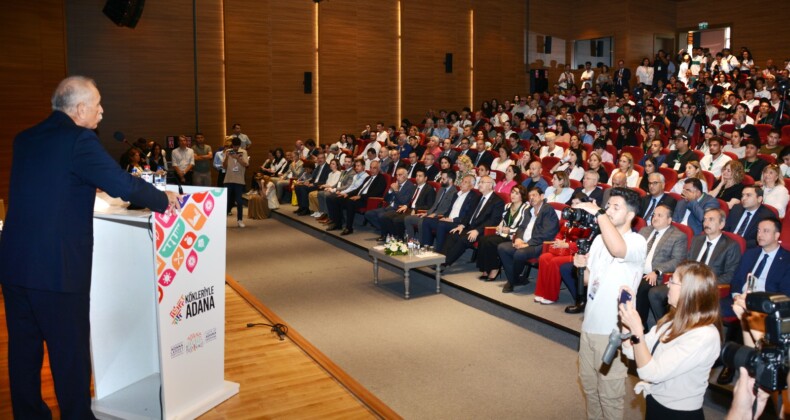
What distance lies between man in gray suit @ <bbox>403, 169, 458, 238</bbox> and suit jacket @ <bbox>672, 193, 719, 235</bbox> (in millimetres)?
2681

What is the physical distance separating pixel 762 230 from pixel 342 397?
3.28 meters

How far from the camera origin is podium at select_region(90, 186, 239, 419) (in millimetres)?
3365

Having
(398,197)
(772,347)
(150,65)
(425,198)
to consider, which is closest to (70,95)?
(772,347)

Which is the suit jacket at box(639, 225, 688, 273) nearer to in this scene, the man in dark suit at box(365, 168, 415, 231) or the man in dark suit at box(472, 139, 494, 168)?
the man in dark suit at box(365, 168, 415, 231)

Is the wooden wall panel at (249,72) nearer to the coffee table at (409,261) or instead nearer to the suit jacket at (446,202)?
the suit jacket at (446,202)

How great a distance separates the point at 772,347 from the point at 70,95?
2748 millimetres

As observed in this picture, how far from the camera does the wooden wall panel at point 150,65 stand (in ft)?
40.6

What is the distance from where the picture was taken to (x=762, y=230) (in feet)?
15.6

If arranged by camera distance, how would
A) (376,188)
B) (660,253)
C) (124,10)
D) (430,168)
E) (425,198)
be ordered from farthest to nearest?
(430,168), (376,188), (124,10), (425,198), (660,253)

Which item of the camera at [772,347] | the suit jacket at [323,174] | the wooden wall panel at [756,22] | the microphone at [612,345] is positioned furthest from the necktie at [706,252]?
the wooden wall panel at [756,22]

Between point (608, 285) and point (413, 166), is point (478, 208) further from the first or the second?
point (608, 285)

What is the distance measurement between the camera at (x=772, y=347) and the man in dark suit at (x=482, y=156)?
29.1 feet

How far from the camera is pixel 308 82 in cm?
1470

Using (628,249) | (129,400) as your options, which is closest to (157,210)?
(129,400)
